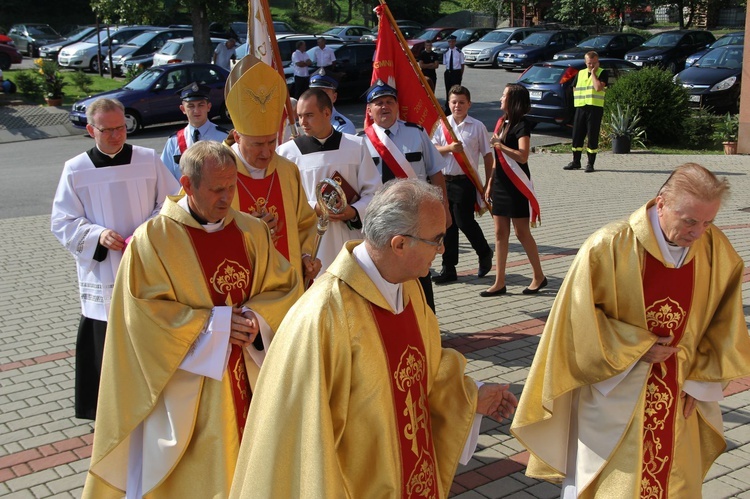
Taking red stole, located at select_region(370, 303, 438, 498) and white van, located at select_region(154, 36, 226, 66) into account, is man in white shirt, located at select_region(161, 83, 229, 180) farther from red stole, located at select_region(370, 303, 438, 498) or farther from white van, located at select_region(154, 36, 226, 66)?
white van, located at select_region(154, 36, 226, 66)

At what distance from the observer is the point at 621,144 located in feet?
58.9

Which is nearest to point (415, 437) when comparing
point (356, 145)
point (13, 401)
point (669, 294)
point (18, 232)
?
point (669, 294)

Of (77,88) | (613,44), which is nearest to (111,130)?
(77,88)

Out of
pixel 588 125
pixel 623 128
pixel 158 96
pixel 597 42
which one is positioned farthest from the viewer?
pixel 597 42

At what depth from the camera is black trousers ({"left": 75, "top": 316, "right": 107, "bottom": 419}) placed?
565 centimetres

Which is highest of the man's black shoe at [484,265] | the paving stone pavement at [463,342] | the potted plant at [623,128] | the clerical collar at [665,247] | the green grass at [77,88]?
the clerical collar at [665,247]

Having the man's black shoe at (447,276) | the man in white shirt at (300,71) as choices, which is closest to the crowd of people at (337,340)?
the man's black shoe at (447,276)

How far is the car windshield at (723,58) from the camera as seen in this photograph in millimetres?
22375

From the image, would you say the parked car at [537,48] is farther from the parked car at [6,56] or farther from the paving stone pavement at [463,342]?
the paving stone pavement at [463,342]

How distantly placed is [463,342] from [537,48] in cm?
2798

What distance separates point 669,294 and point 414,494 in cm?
152

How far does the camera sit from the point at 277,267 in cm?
438

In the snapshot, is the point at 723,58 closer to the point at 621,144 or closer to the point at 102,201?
the point at 621,144

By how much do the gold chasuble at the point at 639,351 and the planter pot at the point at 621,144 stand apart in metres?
14.3
